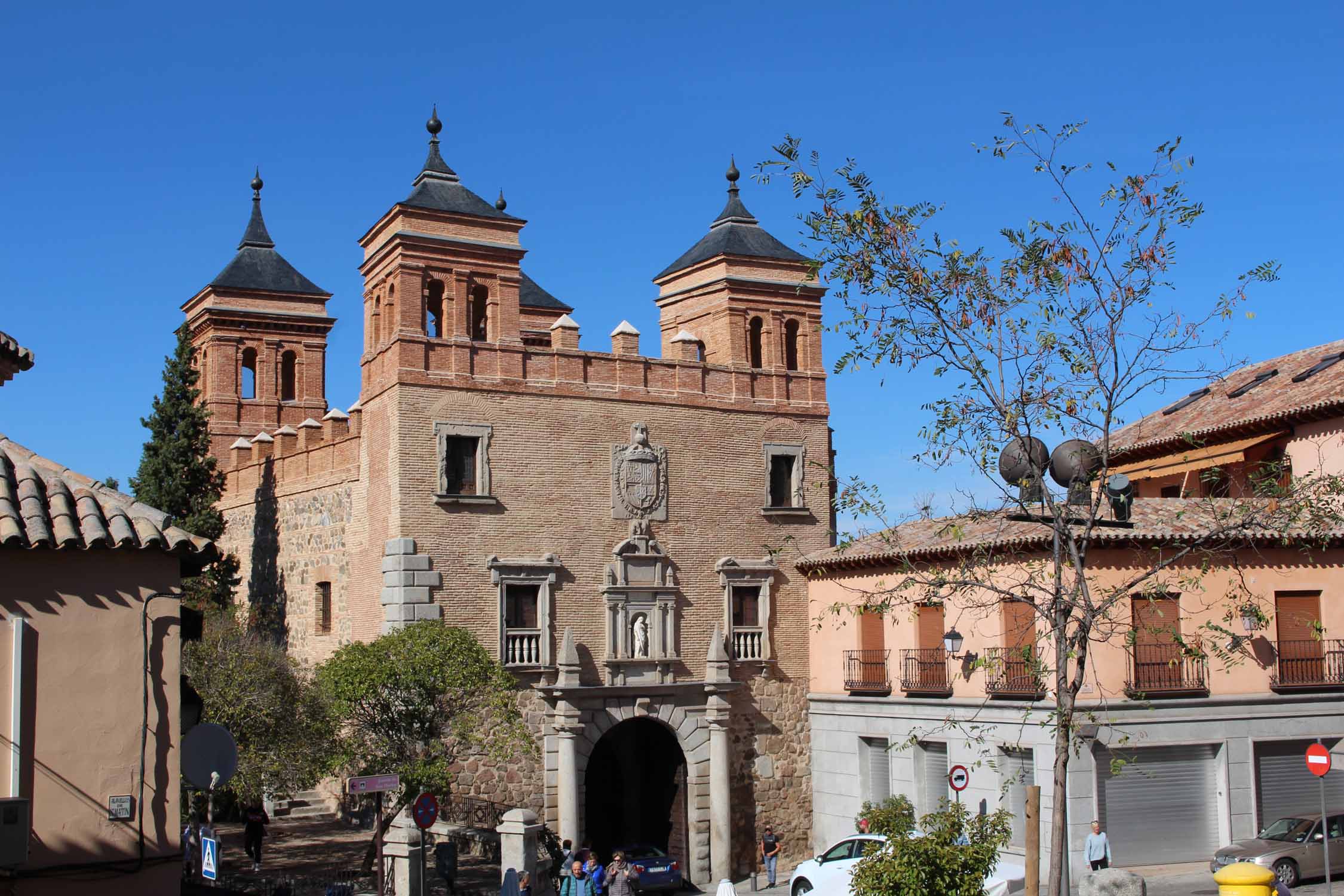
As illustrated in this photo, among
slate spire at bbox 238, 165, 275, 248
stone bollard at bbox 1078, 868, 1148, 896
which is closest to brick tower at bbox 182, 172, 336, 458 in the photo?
slate spire at bbox 238, 165, 275, 248

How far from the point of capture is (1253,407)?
28500 mm

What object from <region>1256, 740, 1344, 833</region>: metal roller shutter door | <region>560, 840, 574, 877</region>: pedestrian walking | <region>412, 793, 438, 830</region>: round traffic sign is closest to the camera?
<region>412, 793, 438, 830</region>: round traffic sign

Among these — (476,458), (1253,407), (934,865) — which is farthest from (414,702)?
(1253,407)

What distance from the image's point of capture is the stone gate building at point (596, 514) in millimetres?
26281

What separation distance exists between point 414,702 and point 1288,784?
14791 millimetres

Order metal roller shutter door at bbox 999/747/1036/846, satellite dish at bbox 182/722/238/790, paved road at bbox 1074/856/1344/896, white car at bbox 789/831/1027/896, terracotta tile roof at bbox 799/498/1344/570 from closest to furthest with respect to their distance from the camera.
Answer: satellite dish at bbox 182/722/238/790
white car at bbox 789/831/1027/896
paved road at bbox 1074/856/1344/896
terracotta tile roof at bbox 799/498/1344/570
metal roller shutter door at bbox 999/747/1036/846

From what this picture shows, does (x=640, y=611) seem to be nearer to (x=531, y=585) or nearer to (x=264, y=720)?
(x=531, y=585)

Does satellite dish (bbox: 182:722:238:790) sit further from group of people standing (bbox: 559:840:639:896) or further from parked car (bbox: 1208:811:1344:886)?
parked car (bbox: 1208:811:1344:886)

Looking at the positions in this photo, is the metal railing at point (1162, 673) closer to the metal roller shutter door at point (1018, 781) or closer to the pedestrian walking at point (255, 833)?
the metal roller shutter door at point (1018, 781)

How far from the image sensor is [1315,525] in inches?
586

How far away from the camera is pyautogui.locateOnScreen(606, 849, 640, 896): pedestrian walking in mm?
20734

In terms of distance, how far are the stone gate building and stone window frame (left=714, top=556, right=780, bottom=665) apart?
0.05 metres

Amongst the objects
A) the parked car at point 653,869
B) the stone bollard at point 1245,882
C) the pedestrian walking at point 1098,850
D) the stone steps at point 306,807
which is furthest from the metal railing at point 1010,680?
the stone steps at point 306,807

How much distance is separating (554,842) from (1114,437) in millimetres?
16969
